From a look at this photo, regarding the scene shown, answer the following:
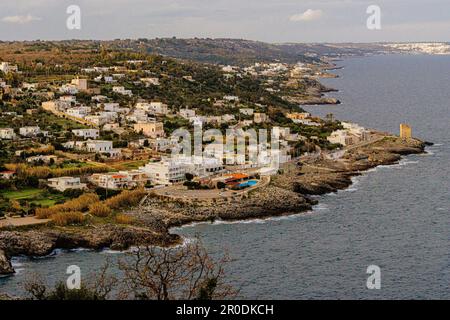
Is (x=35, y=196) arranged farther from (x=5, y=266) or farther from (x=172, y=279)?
(x=172, y=279)

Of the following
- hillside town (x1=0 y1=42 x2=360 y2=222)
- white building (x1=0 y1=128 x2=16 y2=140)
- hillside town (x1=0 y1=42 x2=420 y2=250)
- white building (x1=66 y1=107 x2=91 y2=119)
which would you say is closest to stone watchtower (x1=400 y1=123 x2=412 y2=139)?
hillside town (x1=0 y1=42 x2=420 y2=250)

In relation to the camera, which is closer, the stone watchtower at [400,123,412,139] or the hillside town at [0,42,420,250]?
the hillside town at [0,42,420,250]

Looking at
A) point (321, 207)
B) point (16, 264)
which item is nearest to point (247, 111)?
point (321, 207)

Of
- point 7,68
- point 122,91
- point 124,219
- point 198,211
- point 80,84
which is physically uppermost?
point 7,68

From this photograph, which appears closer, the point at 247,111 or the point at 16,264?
the point at 16,264

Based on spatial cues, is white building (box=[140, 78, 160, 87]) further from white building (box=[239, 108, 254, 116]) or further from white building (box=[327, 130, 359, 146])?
white building (box=[327, 130, 359, 146])
